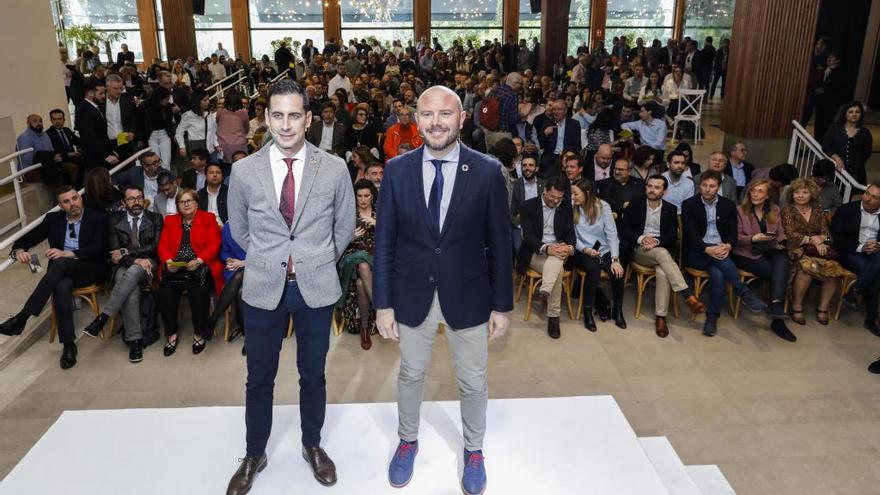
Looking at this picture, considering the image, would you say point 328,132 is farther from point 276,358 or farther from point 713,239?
point 276,358

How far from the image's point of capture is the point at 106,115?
25.2 feet

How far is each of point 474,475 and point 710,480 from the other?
1311 mm

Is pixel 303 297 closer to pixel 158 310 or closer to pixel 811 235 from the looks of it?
pixel 158 310

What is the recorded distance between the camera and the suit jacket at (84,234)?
481 cm

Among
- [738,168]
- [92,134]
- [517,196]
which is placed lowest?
[517,196]

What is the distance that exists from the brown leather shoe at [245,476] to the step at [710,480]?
1.93 m

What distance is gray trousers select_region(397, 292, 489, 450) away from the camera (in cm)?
251

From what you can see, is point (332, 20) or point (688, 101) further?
point (332, 20)

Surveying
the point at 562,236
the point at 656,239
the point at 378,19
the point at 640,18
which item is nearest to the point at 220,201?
the point at 562,236

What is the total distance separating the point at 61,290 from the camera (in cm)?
465

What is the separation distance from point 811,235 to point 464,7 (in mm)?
17398

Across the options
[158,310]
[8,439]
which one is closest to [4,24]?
[158,310]

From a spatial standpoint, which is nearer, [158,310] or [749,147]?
[158,310]

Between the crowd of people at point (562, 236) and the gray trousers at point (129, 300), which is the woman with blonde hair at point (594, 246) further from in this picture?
the gray trousers at point (129, 300)
